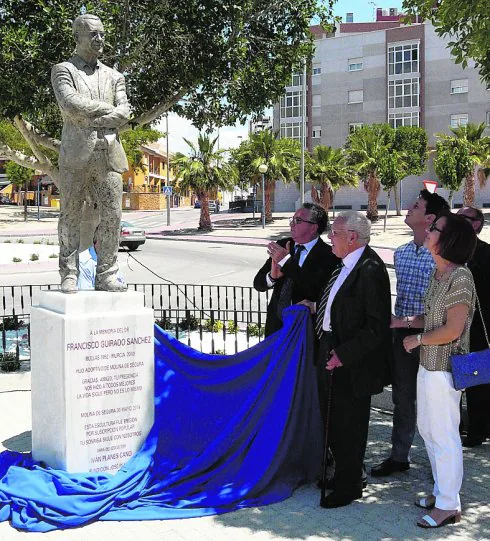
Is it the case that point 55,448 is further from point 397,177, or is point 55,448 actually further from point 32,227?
point 32,227

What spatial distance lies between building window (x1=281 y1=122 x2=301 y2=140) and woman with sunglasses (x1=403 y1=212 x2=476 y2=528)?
204ft

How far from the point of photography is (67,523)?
463cm

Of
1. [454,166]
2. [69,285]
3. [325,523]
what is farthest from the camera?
[454,166]

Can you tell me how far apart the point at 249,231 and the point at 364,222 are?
39.8 meters

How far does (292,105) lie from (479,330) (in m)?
62.4

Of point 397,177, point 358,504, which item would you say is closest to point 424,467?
point 358,504

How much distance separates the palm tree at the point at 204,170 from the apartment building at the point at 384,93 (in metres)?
15.6

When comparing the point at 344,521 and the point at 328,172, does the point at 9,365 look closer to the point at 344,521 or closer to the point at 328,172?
the point at 344,521

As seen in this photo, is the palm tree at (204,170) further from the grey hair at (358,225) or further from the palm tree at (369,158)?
the grey hair at (358,225)

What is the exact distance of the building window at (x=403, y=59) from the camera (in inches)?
2387

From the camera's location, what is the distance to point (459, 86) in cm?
5900

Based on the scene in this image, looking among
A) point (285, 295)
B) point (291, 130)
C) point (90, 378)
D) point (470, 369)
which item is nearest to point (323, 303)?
point (285, 295)

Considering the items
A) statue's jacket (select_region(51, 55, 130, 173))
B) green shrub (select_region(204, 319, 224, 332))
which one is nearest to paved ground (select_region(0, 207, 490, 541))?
statue's jacket (select_region(51, 55, 130, 173))

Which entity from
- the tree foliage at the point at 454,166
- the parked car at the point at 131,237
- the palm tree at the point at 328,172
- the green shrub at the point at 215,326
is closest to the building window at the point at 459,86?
the palm tree at the point at 328,172
